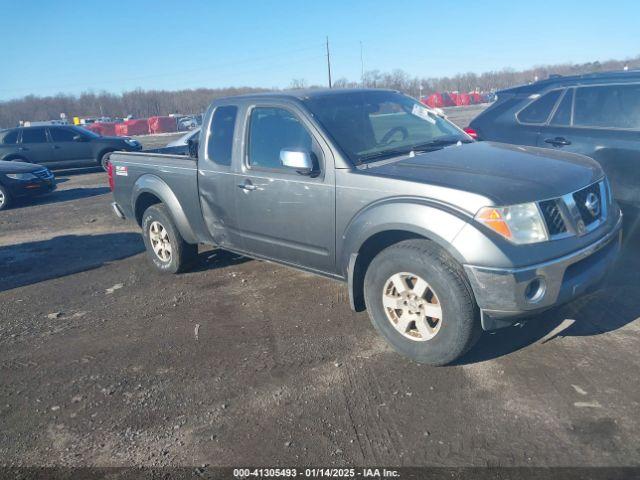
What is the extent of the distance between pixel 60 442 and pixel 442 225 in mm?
2648

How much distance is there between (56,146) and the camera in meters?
16.4

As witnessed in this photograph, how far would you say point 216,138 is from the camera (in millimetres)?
4844

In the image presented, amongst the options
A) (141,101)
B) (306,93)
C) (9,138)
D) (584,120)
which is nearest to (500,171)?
(306,93)

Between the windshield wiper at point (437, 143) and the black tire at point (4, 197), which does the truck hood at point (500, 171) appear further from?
the black tire at point (4, 197)

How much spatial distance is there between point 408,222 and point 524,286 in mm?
807

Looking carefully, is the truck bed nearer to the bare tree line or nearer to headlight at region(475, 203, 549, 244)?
headlight at region(475, 203, 549, 244)

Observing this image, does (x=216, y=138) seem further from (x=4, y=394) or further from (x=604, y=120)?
(x=604, y=120)

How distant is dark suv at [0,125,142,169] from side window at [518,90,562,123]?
14.2m

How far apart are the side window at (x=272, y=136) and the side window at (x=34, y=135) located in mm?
14513

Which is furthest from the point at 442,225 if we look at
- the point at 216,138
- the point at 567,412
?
the point at 216,138

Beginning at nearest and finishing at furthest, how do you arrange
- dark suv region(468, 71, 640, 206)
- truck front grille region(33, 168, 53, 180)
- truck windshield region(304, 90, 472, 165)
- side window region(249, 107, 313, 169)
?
truck windshield region(304, 90, 472, 165) < side window region(249, 107, 313, 169) < dark suv region(468, 71, 640, 206) < truck front grille region(33, 168, 53, 180)

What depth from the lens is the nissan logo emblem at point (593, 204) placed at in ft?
11.1

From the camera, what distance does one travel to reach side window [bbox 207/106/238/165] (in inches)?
185

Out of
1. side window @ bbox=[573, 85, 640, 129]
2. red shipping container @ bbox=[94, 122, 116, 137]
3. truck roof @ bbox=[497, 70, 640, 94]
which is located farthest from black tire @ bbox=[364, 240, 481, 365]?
red shipping container @ bbox=[94, 122, 116, 137]
